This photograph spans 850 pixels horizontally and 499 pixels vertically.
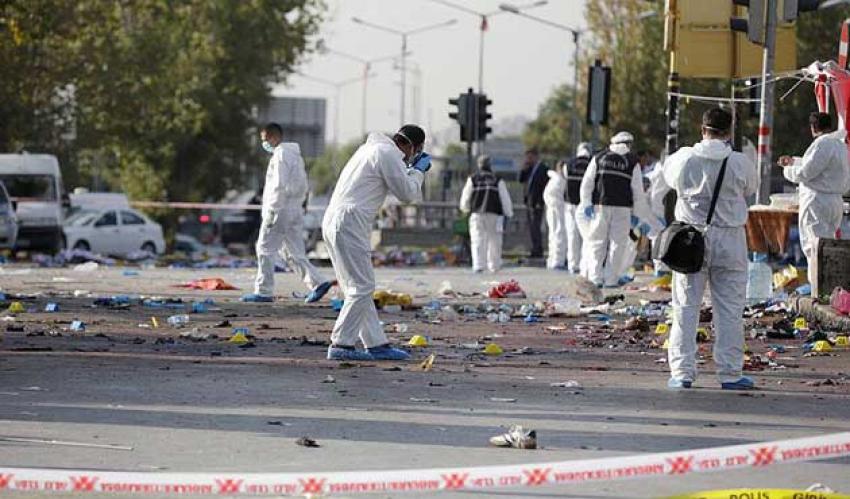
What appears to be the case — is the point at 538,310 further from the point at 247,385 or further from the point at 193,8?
the point at 193,8

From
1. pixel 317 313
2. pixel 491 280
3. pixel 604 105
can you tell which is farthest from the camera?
pixel 604 105

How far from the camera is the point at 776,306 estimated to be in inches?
844

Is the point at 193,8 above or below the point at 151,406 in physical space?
above

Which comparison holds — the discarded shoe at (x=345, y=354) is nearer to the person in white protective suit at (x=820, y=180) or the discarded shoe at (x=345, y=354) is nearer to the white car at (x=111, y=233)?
the person in white protective suit at (x=820, y=180)

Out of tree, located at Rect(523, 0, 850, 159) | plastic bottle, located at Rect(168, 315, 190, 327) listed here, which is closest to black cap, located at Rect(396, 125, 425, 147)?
plastic bottle, located at Rect(168, 315, 190, 327)

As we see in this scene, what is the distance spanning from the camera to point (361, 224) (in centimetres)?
1554

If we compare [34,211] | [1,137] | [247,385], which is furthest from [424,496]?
[1,137]

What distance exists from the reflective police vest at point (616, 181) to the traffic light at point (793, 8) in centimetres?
380

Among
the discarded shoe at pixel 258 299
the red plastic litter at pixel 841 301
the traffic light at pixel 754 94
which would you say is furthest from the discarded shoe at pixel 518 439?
the traffic light at pixel 754 94

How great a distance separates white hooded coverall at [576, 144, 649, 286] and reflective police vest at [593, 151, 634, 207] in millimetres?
82

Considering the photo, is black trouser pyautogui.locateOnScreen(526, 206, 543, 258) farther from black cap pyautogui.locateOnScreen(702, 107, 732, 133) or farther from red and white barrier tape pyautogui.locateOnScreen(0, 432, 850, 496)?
red and white barrier tape pyautogui.locateOnScreen(0, 432, 850, 496)

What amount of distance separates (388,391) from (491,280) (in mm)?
16787

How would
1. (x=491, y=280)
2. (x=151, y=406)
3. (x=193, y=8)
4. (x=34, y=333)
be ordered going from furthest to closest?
1. (x=193, y=8)
2. (x=491, y=280)
3. (x=34, y=333)
4. (x=151, y=406)

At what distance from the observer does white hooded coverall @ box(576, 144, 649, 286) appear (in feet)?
87.9
